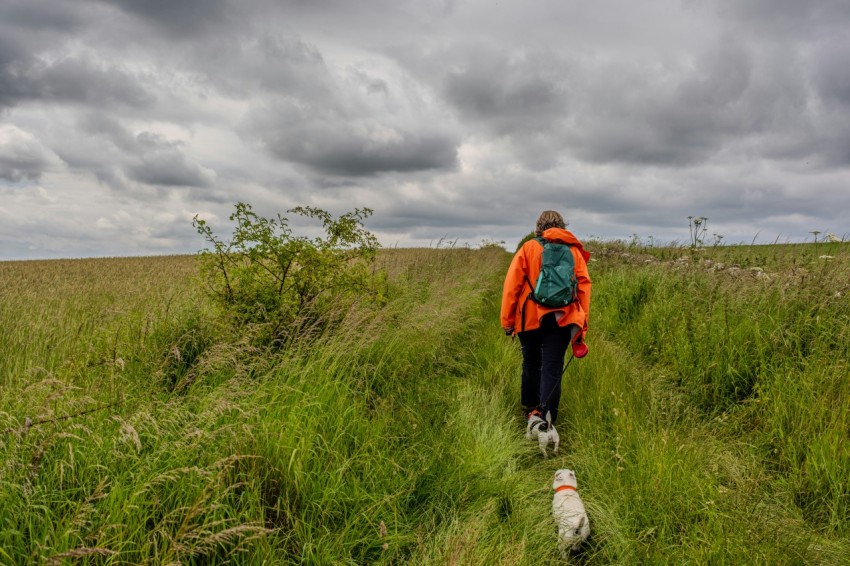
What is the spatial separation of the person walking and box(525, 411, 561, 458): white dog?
15mm

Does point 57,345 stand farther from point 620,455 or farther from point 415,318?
point 620,455

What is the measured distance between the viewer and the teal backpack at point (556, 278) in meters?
4.31

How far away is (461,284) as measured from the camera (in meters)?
11.2

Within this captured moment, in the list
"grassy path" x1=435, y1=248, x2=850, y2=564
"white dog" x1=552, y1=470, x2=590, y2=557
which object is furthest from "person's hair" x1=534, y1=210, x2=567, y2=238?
"white dog" x1=552, y1=470, x2=590, y2=557

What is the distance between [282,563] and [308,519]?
353 mm

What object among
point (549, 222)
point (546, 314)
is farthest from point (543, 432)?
point (549, 222)

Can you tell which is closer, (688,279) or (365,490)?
(365,490)

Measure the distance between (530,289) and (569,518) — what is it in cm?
220

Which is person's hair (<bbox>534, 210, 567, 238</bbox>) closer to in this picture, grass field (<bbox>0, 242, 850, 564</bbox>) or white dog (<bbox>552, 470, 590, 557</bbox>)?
grass field (<bbox>0, 242, 850, 564</bbox>)

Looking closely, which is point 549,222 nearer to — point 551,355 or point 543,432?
point 551,355

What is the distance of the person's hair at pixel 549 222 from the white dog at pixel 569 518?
241 centimetres

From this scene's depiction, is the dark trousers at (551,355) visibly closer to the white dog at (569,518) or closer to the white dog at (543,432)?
the white dog at (543,432)

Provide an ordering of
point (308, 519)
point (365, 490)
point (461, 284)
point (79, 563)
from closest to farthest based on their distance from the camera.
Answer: point (79, 563), point (308, 519), point (365, 490), point (461, 284)

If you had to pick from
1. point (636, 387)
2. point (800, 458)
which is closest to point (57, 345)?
point (636, 387)
